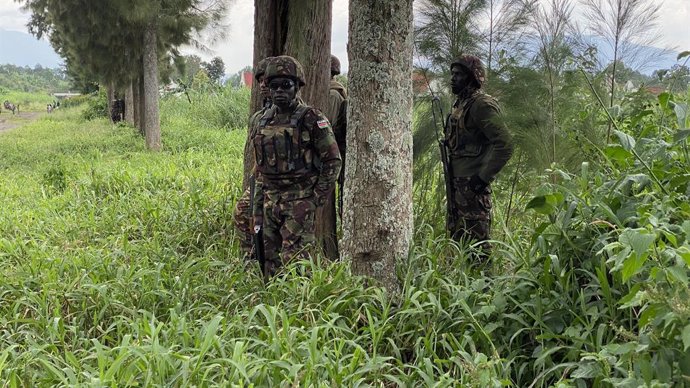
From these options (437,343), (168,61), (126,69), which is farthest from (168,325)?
(168,61)

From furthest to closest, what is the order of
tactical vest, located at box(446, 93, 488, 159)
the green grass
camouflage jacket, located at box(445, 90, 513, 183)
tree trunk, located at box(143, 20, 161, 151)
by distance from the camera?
tree trunk, located at box(143, 20, 161, 151), tactical vest, located at box(446, 93, 488, 159), camouflage jacket, located at box(445, 90, 513, 183), the green grass

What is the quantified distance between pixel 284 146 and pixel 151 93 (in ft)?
27.1

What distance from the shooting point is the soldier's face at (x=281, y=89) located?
3209mm

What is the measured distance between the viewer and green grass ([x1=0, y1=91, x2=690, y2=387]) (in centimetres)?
178

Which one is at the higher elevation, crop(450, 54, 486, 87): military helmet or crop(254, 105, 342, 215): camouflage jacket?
crop(450, 54, 486, 87): military helmet

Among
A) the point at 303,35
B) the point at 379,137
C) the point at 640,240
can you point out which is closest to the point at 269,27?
the point at 303,35

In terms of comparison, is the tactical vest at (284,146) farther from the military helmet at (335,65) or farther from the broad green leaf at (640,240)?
the broad green leaf at (640,240)

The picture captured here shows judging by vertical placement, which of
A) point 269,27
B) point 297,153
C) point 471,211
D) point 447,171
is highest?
point 269,27

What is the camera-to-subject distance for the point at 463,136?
362 cm

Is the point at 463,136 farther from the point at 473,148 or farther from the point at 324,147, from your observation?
the point at 324,147

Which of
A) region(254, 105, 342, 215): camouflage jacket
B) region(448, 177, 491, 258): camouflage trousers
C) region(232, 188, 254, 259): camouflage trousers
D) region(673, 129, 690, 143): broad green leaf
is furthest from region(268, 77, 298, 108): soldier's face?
region(673, 129, 690, 143): broad green leaf

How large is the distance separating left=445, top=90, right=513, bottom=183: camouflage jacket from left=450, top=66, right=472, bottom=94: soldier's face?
81mm

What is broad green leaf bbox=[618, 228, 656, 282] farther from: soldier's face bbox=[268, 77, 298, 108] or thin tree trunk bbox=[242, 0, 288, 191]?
thin tree trunk bbox=[242, 0, 288, 191]

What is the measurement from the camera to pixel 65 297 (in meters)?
2.98
